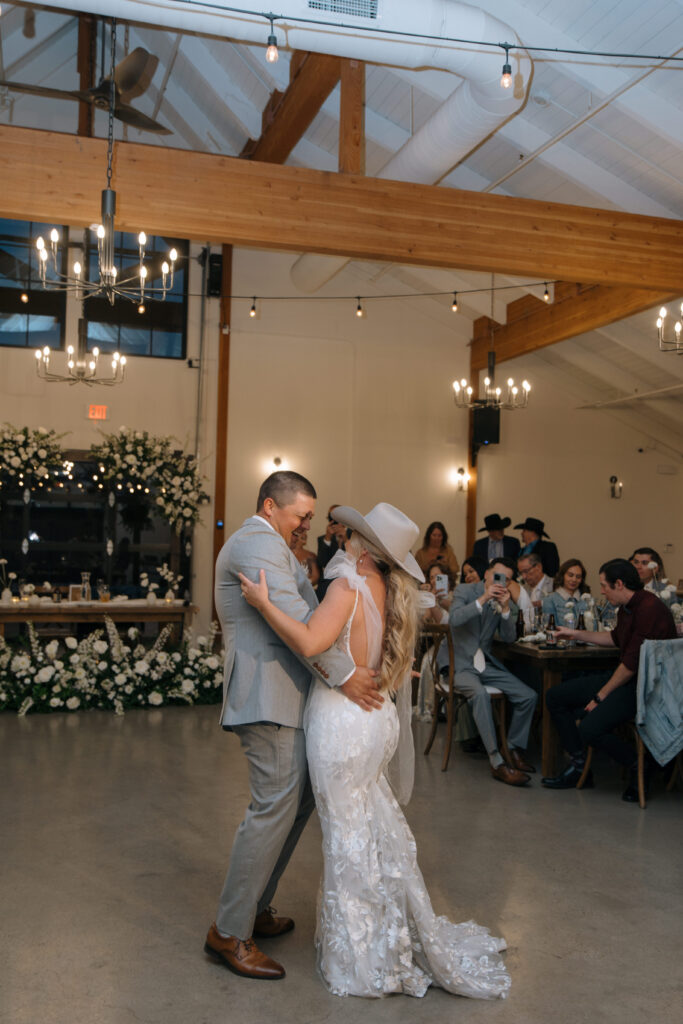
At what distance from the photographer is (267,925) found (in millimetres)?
3375

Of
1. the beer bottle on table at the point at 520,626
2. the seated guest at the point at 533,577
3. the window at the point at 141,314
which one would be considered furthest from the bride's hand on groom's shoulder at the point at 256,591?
the window at the point at 141,314

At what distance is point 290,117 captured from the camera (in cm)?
842

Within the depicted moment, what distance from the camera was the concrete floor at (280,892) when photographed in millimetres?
2920

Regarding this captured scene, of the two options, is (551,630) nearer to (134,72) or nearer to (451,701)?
(451,701)

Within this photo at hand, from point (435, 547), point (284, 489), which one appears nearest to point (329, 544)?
point (435, 547)

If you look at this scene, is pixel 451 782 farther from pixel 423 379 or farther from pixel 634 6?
pixel 423 379

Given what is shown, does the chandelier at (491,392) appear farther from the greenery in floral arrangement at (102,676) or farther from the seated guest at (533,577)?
the greenery in floral arrangement at (102,676)

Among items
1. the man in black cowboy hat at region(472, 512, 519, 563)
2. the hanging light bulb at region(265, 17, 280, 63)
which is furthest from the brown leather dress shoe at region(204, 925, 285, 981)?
the man in black cowboy hat at region(472, 512, 519, 563)

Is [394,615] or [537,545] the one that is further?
[537,545]

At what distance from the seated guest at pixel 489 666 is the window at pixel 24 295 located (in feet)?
25.8

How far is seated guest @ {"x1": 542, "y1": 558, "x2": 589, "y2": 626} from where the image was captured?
22.5 ft

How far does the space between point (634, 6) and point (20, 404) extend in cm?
853

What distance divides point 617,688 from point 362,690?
2837mm

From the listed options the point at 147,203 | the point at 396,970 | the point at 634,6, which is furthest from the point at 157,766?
the point at 634,6
